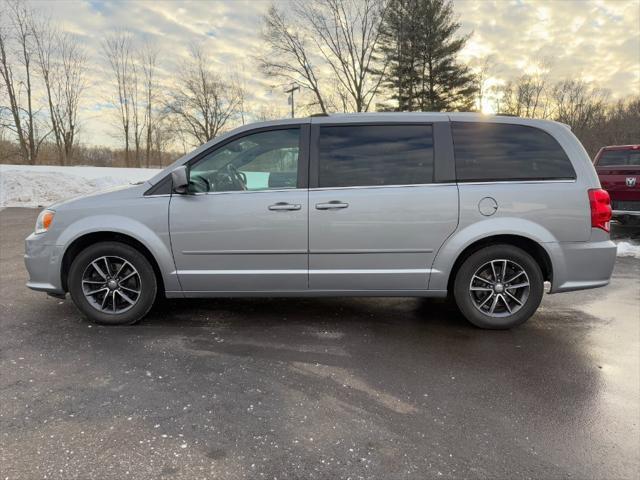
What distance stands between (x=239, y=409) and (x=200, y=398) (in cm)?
30

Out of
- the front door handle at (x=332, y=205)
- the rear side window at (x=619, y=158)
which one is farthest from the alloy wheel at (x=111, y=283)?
the rear side window at (x=619, y=158)

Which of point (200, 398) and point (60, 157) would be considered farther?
point (60, 157)

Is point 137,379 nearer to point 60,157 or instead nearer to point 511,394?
point 511,394

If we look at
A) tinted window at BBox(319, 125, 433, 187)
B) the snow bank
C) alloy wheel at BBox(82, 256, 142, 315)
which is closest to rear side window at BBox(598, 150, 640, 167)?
tinted window at BBox(319, 125, 433, 187)

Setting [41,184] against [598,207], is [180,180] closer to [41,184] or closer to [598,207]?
[598,207]

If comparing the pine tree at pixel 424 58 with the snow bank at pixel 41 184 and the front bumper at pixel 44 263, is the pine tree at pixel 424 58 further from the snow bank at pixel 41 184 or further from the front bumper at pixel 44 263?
the front bumper at pixel 44 263

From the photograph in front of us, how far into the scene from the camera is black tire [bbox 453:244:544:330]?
3.87 meters

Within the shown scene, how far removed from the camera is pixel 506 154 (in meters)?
3.86

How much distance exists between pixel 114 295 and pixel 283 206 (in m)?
1.79

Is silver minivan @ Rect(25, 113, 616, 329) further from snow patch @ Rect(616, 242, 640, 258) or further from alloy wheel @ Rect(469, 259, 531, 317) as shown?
snow patch @ Rect(616, 242, 640, 258)

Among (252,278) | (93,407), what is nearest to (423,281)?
(252,278)

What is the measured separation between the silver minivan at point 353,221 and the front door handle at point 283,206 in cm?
1

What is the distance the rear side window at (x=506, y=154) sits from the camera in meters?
3.81

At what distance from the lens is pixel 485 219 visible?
377 cm
